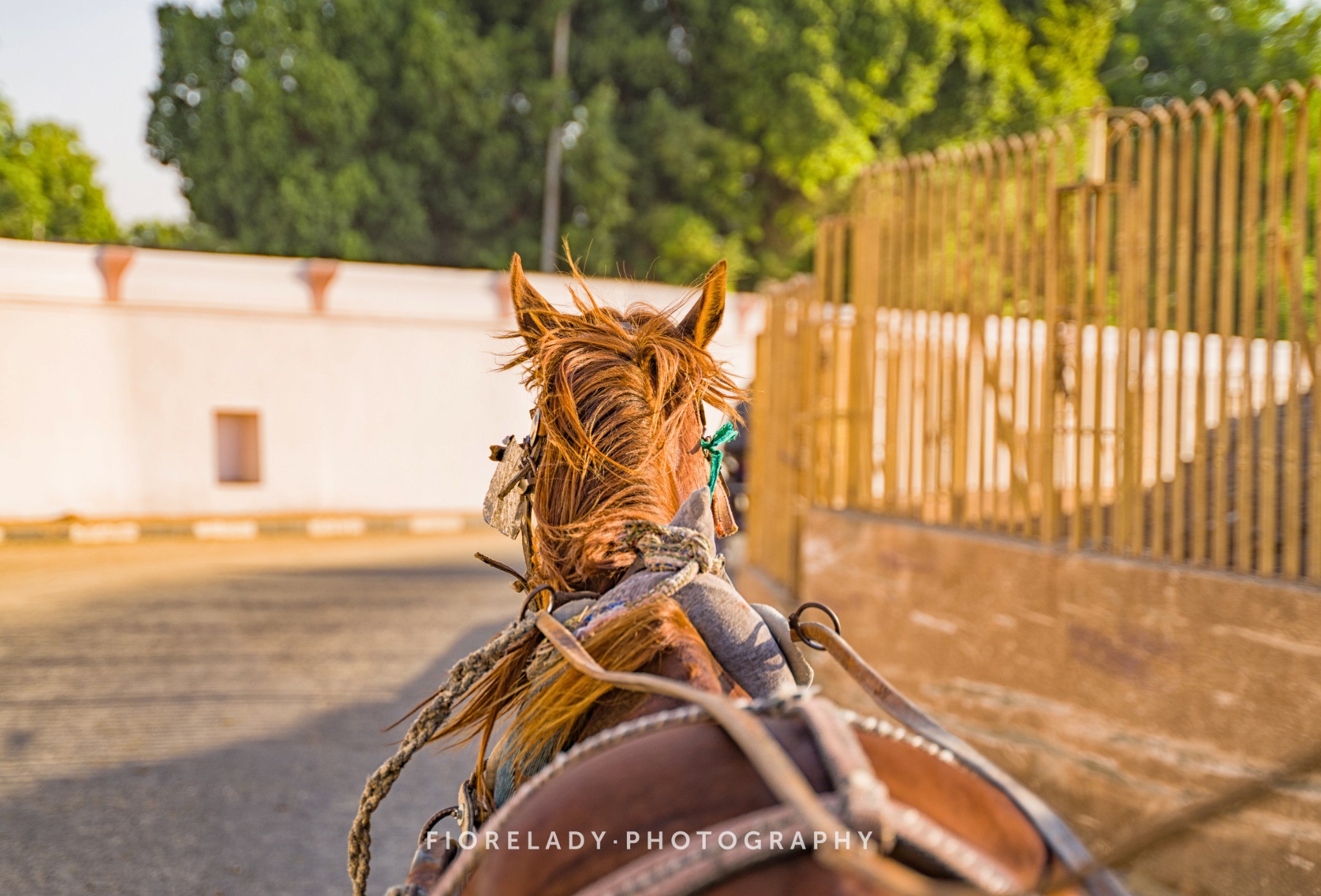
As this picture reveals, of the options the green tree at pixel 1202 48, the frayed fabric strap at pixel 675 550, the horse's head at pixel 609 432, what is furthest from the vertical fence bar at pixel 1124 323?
the green tree at pixel 1202 48

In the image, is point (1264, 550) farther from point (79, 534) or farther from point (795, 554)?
point (79, 534)

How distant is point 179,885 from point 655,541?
2.85 m

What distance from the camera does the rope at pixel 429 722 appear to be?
4.84 feet

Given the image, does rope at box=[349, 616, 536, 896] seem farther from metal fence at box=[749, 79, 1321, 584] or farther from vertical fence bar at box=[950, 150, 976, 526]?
vertical fence bar at box=[950, 150, 976, 526]

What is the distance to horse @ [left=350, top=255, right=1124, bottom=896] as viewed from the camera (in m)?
0.91

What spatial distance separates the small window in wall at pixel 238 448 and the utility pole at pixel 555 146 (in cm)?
1004

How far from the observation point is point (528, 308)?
6.03ft

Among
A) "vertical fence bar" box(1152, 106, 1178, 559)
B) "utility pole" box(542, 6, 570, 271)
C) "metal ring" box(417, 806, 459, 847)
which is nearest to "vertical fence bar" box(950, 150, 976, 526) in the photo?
"vertical fence bar" box(1152, 106, 1178, 559)

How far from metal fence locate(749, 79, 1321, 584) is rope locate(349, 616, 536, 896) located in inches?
107

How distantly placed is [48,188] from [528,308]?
129 feet

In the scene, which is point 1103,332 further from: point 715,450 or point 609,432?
point 609,432

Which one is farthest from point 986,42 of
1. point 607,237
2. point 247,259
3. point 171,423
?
point 171,423

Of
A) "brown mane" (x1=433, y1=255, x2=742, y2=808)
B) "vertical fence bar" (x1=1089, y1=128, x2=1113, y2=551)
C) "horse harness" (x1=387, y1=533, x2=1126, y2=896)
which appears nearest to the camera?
"horse harness" (x1=387, y1=533, x2=1126, y2=896)

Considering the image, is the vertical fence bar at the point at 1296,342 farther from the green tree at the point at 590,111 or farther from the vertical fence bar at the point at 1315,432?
the green tree at the point at 590,111
